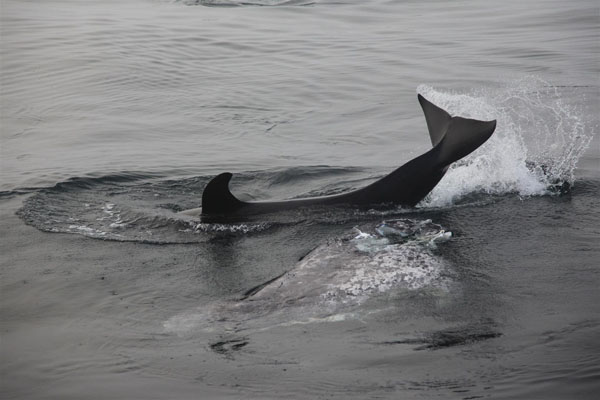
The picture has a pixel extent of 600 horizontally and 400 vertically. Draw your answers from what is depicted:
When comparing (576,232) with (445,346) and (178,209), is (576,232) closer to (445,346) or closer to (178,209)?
(445,346)

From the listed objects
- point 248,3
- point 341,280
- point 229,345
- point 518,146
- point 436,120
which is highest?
point 248,3

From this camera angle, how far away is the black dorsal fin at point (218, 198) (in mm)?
8594

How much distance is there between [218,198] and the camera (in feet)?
28.9

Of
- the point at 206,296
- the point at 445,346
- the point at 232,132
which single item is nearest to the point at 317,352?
the point at 445,346

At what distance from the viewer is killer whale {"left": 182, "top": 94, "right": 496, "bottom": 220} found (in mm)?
8924

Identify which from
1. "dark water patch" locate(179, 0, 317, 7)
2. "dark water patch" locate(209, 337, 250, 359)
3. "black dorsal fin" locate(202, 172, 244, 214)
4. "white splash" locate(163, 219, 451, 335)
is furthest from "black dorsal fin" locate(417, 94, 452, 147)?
"dark water patch" locate(179, 0, 317, 7)

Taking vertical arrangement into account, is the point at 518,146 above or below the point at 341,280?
above

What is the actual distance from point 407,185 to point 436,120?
0.80m

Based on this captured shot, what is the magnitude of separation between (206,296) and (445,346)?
2090 mm

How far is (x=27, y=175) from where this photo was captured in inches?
448

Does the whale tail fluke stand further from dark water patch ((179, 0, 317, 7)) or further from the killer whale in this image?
dark water patch ((179, 0, 317, 7))

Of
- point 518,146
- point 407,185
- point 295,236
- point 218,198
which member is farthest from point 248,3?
point 295,236

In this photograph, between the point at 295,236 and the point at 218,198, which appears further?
the point at 218,198

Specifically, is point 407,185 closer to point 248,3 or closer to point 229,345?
point 229,345
